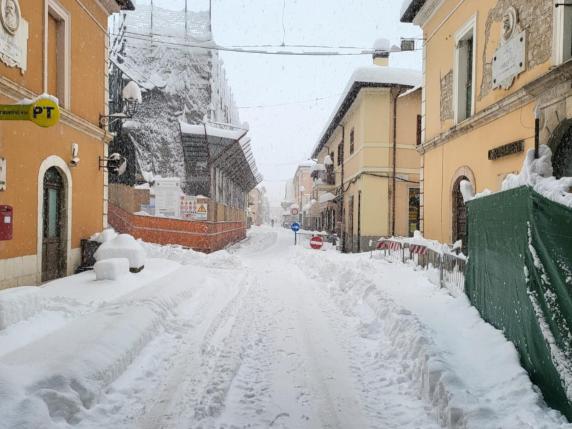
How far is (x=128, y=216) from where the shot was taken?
17.5 m

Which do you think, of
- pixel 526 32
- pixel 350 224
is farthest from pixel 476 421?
pixel 350 224

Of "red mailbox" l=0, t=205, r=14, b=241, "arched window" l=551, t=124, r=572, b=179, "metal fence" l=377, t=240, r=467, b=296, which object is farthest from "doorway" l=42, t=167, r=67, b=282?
"arched window" l=551, t=124, r=572, b=179

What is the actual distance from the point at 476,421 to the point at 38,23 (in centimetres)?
1038

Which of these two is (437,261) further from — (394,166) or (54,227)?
(394,166)

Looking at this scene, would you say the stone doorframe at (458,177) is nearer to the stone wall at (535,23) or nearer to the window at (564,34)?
the stone wall at (535,23)

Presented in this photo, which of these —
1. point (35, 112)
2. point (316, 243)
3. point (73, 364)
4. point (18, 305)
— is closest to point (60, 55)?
point (35, 112)

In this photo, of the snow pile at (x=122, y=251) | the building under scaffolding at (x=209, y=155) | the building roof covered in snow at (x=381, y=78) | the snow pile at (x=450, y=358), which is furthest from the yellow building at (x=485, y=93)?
the building under scaffolding at (x=209, y=155)

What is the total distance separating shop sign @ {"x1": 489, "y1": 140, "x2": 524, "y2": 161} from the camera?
316 inches

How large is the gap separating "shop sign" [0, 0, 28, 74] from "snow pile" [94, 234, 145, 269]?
13.8ft

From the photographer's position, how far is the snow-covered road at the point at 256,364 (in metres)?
3.45

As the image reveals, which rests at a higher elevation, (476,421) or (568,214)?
(568,214)

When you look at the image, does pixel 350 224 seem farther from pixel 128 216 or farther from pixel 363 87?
pixel 128 216

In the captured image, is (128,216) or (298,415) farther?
(128,216)

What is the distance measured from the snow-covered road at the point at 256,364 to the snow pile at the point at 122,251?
5.87ft
